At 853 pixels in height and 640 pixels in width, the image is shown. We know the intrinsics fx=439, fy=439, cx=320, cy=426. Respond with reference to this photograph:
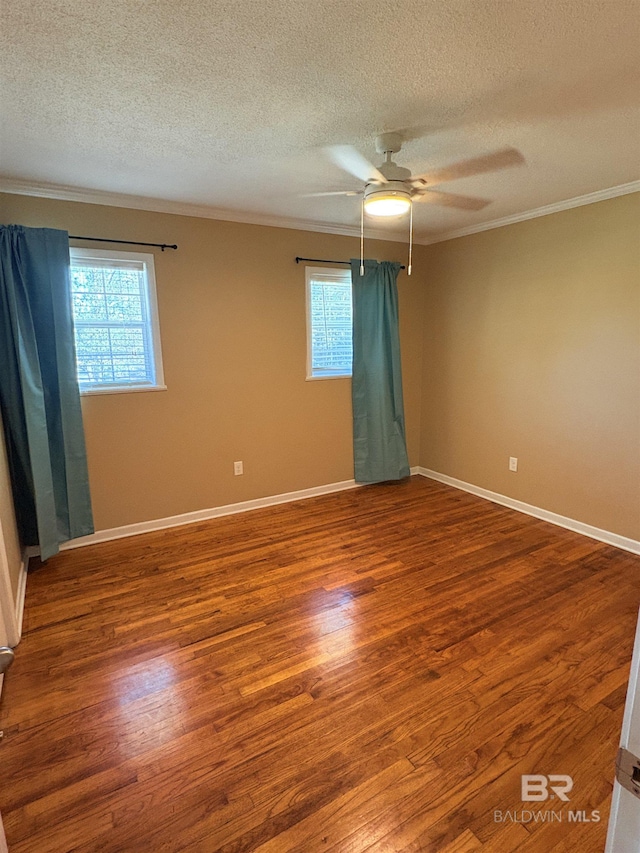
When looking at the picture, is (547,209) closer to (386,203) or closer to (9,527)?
(386,203)

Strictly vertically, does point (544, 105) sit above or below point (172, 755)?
above

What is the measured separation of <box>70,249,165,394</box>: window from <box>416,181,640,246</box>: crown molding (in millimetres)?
2763

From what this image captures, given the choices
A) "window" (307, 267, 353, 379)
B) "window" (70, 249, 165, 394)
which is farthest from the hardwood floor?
"window" (307, 267, 353, 379)

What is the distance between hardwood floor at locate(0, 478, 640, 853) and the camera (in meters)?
1.39

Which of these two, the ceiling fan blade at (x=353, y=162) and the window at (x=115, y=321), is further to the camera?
the window at (x=115, y=321)

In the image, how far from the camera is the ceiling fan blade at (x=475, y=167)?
Result: 7.87ft

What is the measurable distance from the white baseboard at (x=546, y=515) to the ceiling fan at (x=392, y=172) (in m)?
2.59

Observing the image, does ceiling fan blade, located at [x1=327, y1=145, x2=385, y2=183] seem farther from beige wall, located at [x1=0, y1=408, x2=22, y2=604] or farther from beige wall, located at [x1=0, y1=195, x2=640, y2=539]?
beige wall, located at [x1=0, y1=408, x2=22, y2=604]

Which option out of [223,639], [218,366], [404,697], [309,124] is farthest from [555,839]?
[218,366]

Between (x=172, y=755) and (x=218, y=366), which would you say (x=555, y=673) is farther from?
(x=218, y=366)

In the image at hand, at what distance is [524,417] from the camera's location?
148 inches

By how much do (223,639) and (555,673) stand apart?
5.17ft

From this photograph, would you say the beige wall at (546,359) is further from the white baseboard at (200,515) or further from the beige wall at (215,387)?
the white baseboard at (200,515)

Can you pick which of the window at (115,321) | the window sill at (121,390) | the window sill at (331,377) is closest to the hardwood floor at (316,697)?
the window sill at (121,390)
